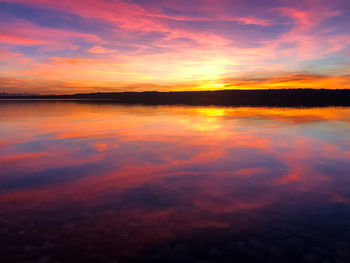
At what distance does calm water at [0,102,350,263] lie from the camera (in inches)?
184

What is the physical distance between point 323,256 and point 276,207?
5.94 feet

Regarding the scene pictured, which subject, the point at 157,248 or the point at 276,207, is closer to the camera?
the point at 157,248

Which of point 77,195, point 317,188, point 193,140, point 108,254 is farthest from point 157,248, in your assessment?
point 193,140

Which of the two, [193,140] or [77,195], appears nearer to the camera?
[77,195]

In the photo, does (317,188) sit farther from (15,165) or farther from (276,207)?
(15,165)

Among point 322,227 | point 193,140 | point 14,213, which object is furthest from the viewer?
point 193,140

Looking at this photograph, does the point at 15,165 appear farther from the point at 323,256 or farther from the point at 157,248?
the point at 323,256

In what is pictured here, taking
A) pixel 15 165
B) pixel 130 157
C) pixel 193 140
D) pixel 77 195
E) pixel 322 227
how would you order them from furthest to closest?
pixel 193 140, pixel 130 157, pixel 15 165, pixel 77 195, pixel 322 227

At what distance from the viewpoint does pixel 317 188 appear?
292 inches

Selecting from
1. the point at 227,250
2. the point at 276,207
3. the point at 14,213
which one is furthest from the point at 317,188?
the point at 14,213

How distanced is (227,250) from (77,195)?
13.6 feet

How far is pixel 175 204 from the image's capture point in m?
6.48

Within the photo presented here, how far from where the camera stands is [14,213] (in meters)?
5.95

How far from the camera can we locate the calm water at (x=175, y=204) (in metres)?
4.66
